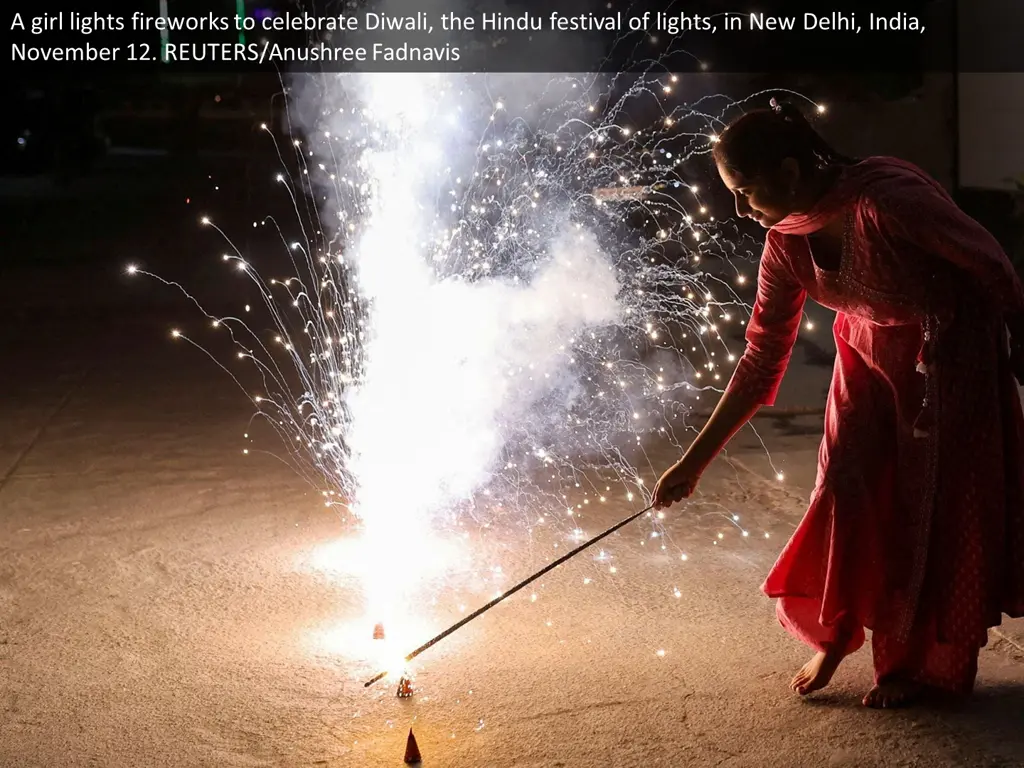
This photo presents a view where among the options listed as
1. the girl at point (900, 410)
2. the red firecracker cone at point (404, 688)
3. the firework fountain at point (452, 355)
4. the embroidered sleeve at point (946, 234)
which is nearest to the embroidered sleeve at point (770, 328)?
the girl at point (900, 410)

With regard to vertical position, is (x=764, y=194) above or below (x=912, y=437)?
above

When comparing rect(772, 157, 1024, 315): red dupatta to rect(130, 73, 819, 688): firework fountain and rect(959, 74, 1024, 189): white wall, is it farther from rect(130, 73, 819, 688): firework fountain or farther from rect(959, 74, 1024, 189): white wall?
rect(959, 74, 1024, 189): white wall

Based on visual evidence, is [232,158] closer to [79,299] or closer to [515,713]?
[79,299]

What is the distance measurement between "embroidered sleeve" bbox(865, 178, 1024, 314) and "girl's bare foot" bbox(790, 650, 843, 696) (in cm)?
108

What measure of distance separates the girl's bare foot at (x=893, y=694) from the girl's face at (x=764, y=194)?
1.33 metres

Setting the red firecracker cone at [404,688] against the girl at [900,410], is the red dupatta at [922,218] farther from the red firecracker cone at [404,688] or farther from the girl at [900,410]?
the red firecracker cone at [404,688]

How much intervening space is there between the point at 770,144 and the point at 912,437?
2.90 feet

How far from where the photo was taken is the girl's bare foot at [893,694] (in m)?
3.24

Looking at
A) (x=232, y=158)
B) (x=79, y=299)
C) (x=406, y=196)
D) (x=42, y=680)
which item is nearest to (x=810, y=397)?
(x=406, y=196)

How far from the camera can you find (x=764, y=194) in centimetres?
314

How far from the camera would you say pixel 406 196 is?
635cm

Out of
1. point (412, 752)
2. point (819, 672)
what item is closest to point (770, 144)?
point (819, 672)

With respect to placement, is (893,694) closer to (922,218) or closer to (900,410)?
(900,410)

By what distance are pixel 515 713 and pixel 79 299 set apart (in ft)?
38.9
